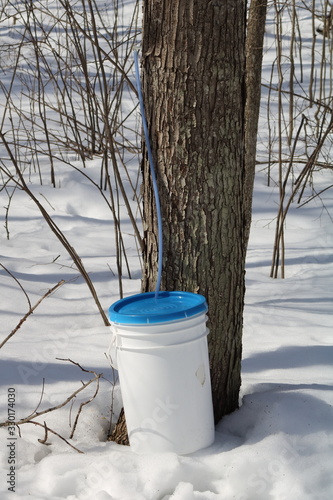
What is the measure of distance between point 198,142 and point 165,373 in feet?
2.18

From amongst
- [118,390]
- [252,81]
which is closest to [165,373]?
[118,390]

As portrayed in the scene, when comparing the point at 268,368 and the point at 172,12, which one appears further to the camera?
the point at 268,368

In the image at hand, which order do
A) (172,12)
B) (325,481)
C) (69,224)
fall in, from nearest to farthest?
1. (325,481)
2. (172,12)
3. (69,224)

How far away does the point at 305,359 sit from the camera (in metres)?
2.69

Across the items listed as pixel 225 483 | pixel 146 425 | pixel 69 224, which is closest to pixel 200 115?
pixel 146 425

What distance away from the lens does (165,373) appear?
67.5 inches

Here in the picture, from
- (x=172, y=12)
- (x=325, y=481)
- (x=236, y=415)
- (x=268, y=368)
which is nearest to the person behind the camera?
(x=325, y=481)

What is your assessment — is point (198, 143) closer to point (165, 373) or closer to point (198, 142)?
point (198, 142)

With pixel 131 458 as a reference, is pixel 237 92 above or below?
above

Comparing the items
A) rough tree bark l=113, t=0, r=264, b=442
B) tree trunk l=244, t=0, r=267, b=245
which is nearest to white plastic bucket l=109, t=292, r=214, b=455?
rough tree bark l=113, t=0, r=264, b=442

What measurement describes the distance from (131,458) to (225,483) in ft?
0.88

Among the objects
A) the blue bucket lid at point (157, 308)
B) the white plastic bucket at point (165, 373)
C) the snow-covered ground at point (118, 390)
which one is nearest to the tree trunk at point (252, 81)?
the snow-covered ground at point (118, 390)

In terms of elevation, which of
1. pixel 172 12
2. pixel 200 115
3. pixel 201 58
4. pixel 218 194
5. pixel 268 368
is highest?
pixel 172 12

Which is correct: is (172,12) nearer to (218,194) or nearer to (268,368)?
(218,194)
